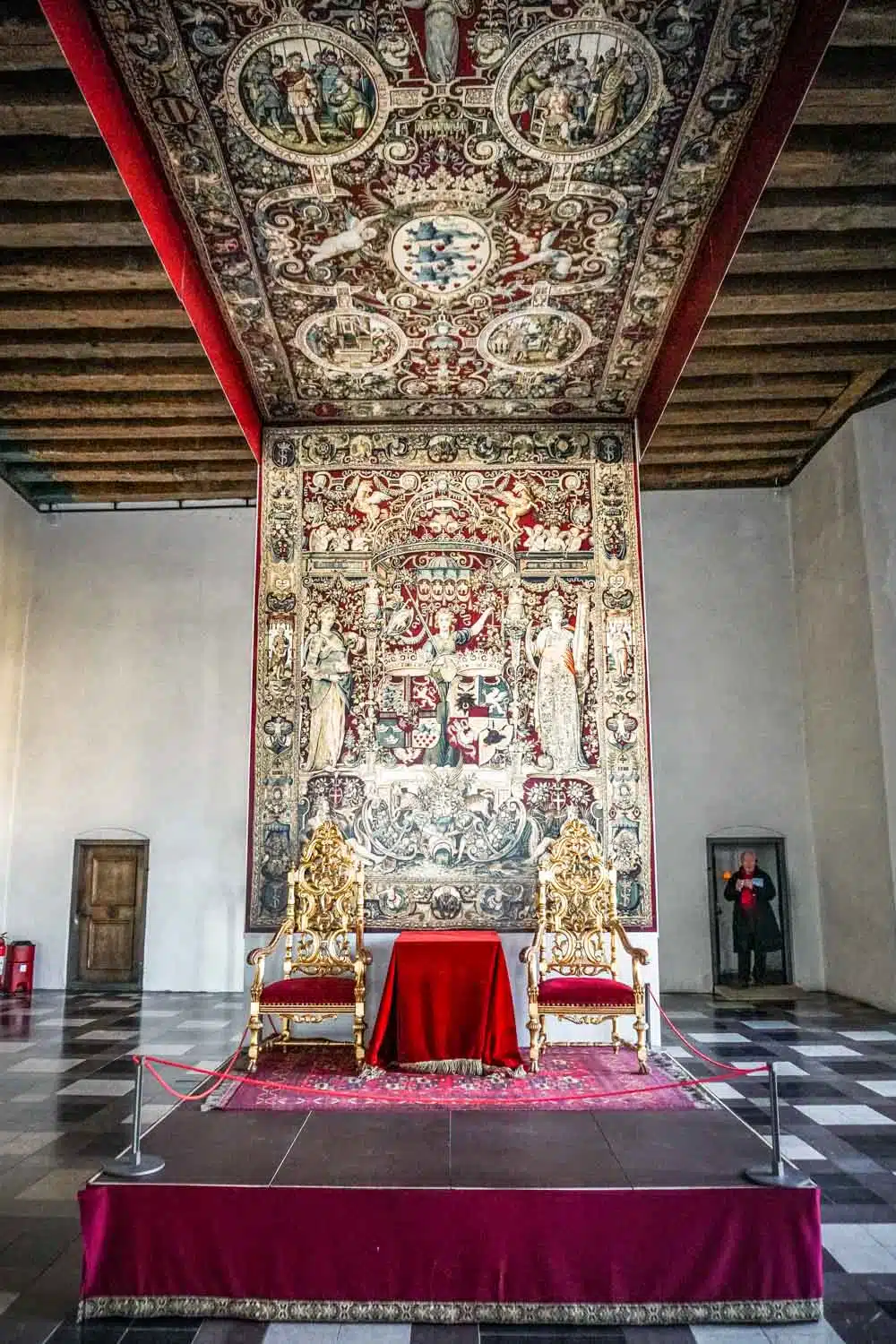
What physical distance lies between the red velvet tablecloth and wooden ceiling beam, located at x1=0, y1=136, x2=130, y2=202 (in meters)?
5.28

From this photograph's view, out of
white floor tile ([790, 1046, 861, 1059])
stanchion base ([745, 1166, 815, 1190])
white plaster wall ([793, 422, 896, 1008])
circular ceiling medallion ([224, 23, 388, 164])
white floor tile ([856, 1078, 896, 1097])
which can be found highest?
circular ceiling medallion ([224, 23, 388, 164])

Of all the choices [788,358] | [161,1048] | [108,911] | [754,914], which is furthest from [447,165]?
[108,911]

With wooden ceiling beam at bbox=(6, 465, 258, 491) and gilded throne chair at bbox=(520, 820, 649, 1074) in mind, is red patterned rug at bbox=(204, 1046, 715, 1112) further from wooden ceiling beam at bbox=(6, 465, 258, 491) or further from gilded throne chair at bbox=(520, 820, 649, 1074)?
wooden ceiling beam at bbox=(6, 465, 258, 491)

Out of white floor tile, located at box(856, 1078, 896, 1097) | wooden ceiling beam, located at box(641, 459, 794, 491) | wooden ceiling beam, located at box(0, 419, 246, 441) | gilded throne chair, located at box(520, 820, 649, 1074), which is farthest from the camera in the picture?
wooden ceiling beam, located at box(641, 459, 794, 491)

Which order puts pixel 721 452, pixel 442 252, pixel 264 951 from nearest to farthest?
pixel 442 252 → pixel 264 951 → pixel 721 452

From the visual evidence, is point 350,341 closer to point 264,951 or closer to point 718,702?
point 264,951

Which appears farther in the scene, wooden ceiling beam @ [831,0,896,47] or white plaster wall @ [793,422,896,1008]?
white plaster wall @ [793,422,896,1008]

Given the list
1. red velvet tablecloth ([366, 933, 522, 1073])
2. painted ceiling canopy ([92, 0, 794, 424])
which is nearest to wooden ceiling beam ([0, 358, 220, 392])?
painted ceiling canopy ([92, 0, 794, 424])

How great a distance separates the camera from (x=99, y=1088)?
6113mm

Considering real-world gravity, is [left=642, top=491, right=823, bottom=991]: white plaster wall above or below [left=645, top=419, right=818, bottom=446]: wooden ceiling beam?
below

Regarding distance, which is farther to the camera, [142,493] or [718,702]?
[142,493]

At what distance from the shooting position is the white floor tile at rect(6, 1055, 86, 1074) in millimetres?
6586

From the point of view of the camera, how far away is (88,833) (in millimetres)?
10734

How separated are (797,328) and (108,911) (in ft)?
30.4
